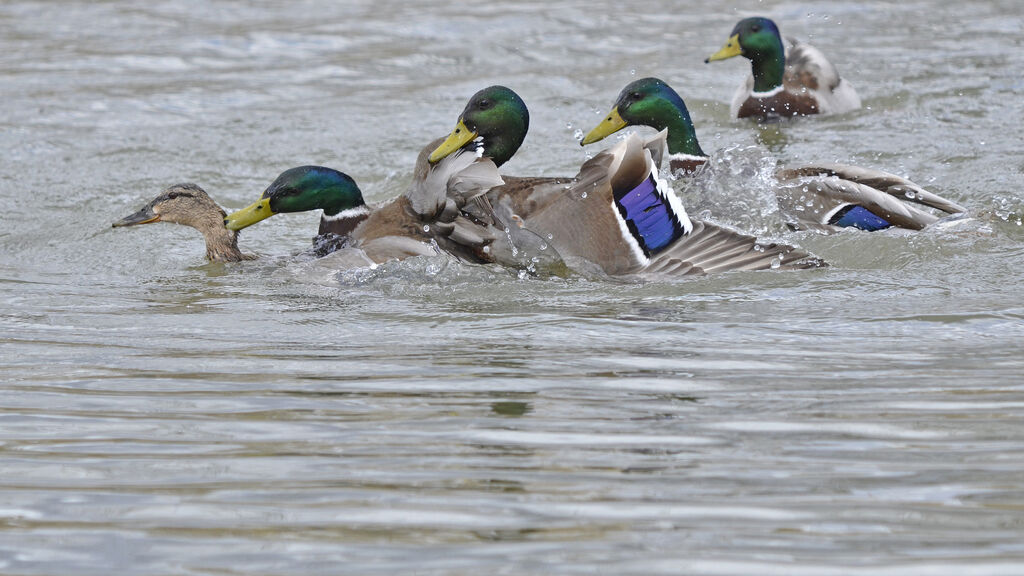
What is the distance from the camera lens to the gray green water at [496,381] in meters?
2.99

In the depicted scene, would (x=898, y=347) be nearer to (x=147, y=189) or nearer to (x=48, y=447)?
(x=48, y=447)

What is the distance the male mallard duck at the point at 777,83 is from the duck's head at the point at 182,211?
4.44m

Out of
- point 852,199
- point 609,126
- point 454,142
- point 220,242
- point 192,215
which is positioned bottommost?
point 220,242

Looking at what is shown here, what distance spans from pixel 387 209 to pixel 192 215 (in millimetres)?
1214

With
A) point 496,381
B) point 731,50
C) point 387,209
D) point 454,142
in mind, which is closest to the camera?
point 496,381

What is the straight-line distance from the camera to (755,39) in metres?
10.2

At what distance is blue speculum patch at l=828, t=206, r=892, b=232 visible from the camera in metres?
6.66

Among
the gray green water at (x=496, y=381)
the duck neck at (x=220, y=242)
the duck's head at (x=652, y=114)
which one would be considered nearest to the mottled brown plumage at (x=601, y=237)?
the gray green water at (x=496, y=381)

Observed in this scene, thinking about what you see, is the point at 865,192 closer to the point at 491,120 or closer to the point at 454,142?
the point at 491,120

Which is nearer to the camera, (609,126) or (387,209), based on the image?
(387,209)

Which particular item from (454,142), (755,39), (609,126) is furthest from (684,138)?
(755,39)

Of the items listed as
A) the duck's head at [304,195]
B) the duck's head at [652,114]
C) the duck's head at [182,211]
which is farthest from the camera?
the duck's head at [652,114]

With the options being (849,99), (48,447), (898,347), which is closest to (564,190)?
(898,347)

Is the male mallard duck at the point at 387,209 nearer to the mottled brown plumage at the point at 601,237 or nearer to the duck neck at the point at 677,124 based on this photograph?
the mottled brown plumage at the point at 601,237
